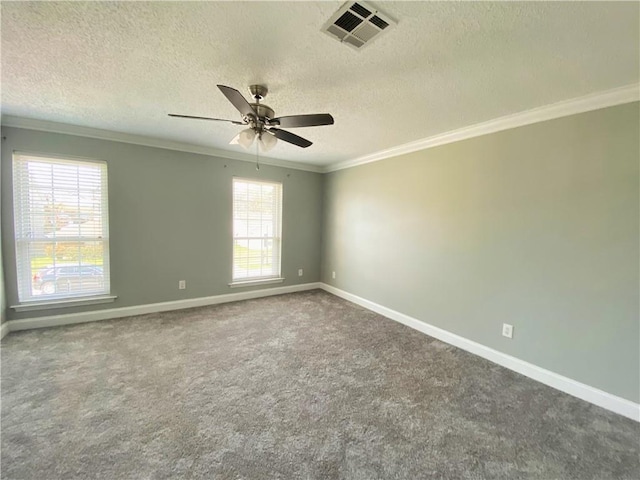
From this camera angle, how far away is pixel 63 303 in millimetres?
3166

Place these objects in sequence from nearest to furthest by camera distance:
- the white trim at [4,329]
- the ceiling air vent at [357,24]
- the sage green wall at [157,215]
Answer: the ceiling air vent at [357,24] → the white trim at [4,329] → the sage green wall at [157,215]

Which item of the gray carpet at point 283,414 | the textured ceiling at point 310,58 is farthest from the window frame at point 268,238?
the textured ceiling at point 310,58

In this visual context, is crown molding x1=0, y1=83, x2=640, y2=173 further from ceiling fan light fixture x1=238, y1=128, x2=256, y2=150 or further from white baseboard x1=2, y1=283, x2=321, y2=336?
white baseboard x1=2, y1=283, x2=321, y2=336

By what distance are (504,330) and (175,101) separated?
12.3 ft

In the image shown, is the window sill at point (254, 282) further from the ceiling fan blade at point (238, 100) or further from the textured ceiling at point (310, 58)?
the ceiling fan blade at point (238, 100)

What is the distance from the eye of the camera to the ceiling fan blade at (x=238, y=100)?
1614 mm

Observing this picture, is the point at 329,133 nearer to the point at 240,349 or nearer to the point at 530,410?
the point at 240,349

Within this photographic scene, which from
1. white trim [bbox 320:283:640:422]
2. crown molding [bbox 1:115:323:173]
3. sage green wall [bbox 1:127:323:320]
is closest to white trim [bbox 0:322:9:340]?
sage green wall [bbox 1:127:323:320]

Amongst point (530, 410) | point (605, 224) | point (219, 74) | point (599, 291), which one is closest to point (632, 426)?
point (530, 410)

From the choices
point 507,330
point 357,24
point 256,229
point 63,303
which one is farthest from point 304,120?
point 63,303

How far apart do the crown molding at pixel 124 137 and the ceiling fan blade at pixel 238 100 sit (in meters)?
2.28

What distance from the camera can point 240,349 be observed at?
2.74 metres

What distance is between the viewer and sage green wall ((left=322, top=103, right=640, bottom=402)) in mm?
1962

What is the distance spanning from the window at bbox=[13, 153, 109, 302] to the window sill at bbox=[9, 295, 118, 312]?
0.18 ft
